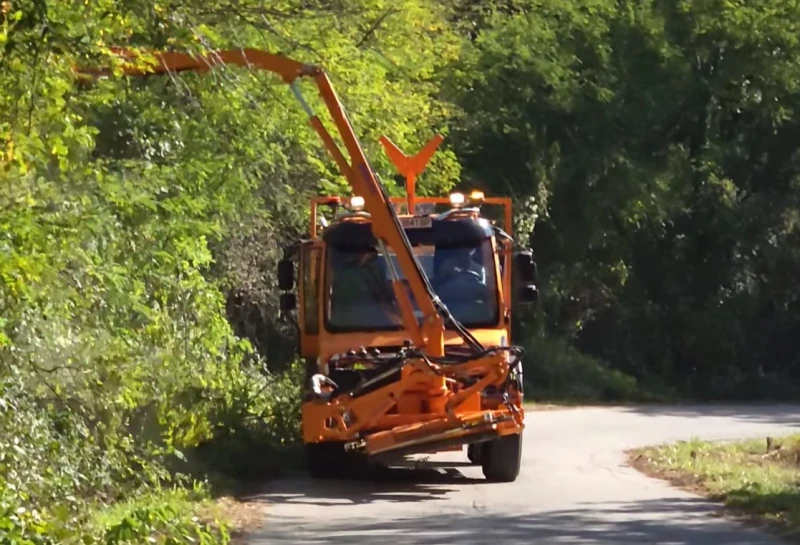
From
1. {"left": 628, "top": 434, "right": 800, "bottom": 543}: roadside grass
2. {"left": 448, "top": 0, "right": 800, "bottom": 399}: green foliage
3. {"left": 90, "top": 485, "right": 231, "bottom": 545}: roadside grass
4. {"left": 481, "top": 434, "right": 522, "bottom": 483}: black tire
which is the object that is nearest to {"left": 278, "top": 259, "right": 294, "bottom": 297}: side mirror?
{"left": 481, "top": 434, "right": 522, "bottom": 483}: black tire

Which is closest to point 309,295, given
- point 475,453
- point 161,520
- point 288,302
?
point 288,302

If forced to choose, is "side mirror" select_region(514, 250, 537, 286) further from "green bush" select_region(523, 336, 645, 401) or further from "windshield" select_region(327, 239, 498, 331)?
"green bush" select_region(523, 336, 645, 401)

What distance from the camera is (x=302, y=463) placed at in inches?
651

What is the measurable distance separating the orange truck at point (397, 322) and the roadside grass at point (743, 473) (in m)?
2.13

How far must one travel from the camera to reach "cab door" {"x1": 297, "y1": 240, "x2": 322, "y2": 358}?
15.6 metres

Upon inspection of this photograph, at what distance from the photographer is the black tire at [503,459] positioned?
1480cm

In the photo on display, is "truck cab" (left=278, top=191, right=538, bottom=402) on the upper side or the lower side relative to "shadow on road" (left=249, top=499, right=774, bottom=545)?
upper

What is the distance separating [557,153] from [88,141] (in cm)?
2092

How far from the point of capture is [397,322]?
15109 mm

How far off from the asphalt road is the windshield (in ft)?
5.77

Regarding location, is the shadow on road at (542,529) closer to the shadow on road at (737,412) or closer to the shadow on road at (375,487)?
the shadow on road at (375,487)

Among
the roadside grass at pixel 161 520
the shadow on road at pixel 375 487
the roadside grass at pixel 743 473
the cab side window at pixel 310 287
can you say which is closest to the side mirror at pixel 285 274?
the cab side window at pixel 310 287

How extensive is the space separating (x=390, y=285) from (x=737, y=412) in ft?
47.3

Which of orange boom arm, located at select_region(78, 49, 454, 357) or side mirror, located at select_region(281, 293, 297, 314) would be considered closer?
orange boom arm, located at select_region(78, 49, 454, 357)
